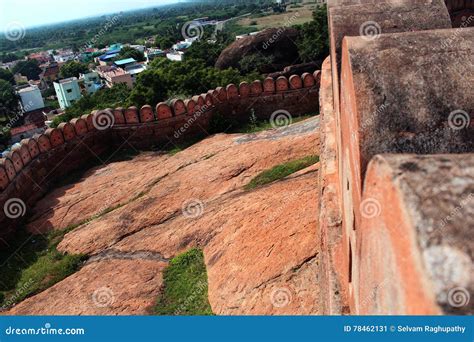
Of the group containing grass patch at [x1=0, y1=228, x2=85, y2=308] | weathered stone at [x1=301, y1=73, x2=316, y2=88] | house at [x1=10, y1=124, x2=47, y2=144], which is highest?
weathered stone at [x1=301, y1=73, x2=316, y2=88]

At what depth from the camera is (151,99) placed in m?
18.3

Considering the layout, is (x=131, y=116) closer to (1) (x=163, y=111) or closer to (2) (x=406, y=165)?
(1) (x=163, y=111)

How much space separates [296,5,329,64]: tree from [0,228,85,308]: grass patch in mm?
16825

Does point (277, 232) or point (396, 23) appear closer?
point (396, 23)

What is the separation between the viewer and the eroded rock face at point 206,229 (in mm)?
5812

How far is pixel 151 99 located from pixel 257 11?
5122 inches

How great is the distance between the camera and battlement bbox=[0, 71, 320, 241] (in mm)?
10625

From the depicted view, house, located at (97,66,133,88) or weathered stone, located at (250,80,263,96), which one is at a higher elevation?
weathered stone, located at (250,80,263,96)

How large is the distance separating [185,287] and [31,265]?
3.66 metres

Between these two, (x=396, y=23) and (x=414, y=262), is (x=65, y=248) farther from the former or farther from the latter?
(x=414, y=262)

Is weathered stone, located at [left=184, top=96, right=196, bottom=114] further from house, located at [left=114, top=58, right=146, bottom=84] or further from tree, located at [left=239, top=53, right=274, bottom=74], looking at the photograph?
house, located at [left=114, top=58, right=146, bottom=84]

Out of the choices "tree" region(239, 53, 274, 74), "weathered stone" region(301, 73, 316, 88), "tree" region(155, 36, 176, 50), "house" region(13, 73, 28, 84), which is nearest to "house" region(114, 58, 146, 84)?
"tree" region(155, 36, 176, 50)

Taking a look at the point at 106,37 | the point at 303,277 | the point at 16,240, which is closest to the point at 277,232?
the point at 303,277

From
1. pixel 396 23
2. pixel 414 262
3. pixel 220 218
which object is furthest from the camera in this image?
pixel 220 218
